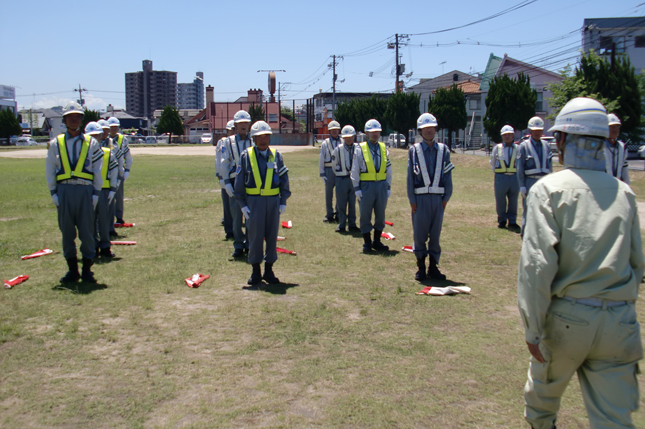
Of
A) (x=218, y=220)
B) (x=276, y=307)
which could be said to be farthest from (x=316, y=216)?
(x=276, y=307)

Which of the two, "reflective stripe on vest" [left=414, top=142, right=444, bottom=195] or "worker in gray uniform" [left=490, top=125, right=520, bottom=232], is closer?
"reflective stripe on vest" [left=414, top=142, right=444, bottom=195]

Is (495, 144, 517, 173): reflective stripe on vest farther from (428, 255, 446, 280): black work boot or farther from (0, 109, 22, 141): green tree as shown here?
(0, 109, 22, 141): green tree

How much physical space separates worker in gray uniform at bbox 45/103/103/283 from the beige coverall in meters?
6.30

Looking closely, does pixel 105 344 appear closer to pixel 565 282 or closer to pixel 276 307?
pixel 276 307

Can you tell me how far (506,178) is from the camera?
41.9 feet

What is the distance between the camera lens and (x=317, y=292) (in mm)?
7508

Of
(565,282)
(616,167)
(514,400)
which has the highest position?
(616,167)

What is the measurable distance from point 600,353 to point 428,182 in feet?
16.4

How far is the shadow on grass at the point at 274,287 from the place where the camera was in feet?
24.7

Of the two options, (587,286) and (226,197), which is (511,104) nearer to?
(226,197)

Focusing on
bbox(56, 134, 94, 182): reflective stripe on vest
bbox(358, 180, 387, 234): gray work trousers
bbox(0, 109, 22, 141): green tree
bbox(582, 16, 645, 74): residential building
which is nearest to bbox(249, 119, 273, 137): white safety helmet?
bbox(56, 134, 94, 182): reflective stripe on vest

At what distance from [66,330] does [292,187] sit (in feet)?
54.3

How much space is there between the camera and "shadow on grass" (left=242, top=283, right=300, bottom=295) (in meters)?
7.54

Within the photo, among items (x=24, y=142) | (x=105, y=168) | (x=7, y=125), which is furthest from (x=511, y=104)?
(x=7, y=125)
